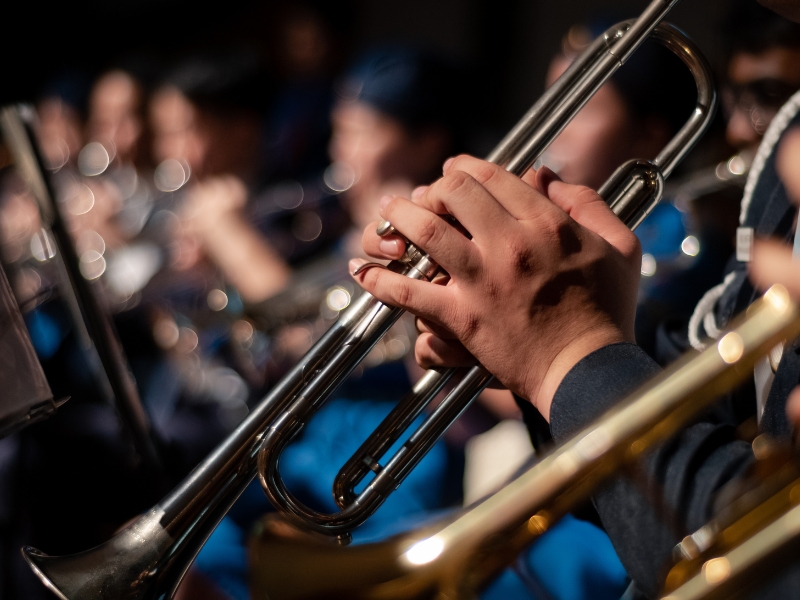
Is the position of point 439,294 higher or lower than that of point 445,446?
higher

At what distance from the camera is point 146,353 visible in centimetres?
233

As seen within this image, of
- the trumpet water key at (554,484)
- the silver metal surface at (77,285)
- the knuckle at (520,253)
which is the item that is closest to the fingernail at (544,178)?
the knuckle at (520,253)

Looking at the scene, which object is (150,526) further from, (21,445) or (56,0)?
(56,0)

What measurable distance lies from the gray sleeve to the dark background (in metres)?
1.68

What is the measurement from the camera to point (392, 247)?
2.42 feet

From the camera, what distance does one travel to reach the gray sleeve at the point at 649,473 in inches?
21.5

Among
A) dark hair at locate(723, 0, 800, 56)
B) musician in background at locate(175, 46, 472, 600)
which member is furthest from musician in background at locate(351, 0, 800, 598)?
dark hair at locate(723, 0, 800, 56)

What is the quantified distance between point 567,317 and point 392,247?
7.9 inches

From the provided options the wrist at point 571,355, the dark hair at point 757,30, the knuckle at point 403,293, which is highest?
the dark hair at point 757,30

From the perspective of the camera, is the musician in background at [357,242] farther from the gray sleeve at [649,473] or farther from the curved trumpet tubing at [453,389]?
the gray sleeve at [649,473]

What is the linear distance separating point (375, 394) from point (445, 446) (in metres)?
0.25

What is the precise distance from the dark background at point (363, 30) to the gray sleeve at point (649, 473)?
168 centimetres

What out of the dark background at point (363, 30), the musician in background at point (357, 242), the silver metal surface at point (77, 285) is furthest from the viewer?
the dark background at point (363, 30)

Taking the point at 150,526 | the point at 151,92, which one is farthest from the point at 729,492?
the point at 151,92
